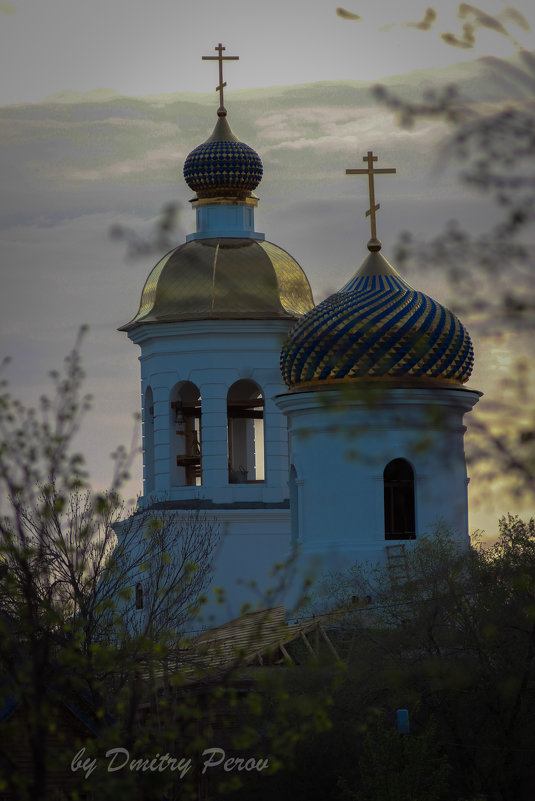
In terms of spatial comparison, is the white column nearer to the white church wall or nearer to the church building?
the church building

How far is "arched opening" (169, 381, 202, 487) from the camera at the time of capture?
2906cm

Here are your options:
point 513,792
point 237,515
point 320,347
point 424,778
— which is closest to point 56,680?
point 424,778

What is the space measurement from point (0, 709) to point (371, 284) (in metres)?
10.8

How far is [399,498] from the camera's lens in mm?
24812

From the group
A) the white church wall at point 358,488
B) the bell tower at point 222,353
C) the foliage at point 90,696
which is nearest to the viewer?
the foliage at point 90,696

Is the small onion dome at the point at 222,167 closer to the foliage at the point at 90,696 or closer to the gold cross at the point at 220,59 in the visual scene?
the gold cross at the point at 220,59

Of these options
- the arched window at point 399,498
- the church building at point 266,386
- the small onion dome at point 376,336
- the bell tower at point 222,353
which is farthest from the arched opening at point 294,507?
the bell tower at point 222,353

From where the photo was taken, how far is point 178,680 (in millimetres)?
11195

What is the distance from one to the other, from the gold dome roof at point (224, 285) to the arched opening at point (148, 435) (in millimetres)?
1443

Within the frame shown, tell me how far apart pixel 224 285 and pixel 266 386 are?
1.60 meters

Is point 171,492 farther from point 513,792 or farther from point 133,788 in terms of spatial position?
point 133,788

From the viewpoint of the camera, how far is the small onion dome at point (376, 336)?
2383 centimetres

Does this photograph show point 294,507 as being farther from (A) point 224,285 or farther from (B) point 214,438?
(A) point 224,285

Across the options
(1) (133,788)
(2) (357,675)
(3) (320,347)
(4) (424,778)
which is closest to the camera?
(1) (133,788)
